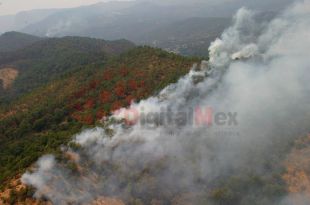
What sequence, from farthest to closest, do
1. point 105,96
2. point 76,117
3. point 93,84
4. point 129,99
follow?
point 93,84
point 105,96
point 76,117
point 129,99

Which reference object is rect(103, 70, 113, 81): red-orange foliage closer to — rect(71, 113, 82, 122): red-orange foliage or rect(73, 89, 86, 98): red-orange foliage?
rect(73, 89, 86, 98): red-orange foliage

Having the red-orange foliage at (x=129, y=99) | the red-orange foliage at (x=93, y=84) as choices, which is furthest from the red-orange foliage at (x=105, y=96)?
the red-orange foliage at (x=93, y=84)

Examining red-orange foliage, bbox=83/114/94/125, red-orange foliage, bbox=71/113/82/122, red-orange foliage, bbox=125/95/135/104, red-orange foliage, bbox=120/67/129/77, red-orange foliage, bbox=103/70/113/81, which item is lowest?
red-orange foliage, bbox=71/113/82/122

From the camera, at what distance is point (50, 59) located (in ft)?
450

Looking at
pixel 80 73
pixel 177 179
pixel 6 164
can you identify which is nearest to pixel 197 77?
pixel 177 179

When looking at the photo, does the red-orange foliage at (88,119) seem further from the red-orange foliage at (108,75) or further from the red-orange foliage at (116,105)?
the red-orange foliage at (108,75)

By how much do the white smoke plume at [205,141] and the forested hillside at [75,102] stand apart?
4.36m

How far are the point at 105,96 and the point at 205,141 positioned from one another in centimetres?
2591

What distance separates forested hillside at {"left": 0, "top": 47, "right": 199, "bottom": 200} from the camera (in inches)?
1735

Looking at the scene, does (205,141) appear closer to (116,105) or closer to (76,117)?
(116,105)

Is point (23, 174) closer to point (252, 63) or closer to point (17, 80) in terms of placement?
point (252, 63)

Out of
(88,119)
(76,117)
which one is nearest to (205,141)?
(88,119)

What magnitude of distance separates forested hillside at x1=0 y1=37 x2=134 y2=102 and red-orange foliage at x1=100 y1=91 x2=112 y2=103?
1324 inches

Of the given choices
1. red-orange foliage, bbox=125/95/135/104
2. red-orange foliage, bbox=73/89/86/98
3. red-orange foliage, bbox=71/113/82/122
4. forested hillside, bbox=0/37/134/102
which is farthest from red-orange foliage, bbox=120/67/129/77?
forested hillside, bbox=0/37/134/102
